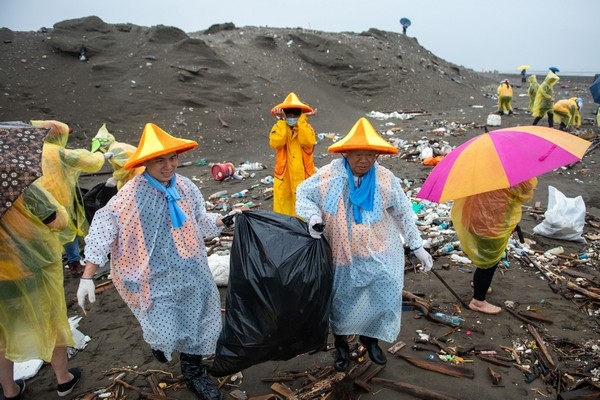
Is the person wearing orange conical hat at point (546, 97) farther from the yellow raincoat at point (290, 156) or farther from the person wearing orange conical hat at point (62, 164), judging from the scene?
the person wearing orange conical hat at point (62, 164)

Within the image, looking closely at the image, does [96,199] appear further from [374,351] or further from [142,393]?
[374,351]

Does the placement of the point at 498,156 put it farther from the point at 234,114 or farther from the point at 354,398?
the point at 234,114

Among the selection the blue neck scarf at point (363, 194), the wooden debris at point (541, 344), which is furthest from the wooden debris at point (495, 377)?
the blue neck scarf at point (363, 194)

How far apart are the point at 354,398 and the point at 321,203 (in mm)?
1382

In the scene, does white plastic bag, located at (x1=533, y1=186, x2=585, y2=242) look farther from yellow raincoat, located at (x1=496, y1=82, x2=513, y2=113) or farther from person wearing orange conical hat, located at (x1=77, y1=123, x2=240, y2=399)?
yellow raincoat, located at (x1=496, y1=82, x2=513, y2=113)

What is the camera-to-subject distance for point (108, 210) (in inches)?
89.7

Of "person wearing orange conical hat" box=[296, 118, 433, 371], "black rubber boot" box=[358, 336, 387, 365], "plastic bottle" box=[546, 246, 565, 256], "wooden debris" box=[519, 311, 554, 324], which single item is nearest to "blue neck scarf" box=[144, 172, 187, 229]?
"person wearing orange conical hat" box=[296, 118, 433, 371]

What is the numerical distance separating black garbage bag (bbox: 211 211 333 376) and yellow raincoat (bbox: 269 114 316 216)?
1947 mm

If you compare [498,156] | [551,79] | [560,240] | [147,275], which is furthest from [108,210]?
[551,79]

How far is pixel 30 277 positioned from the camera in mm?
2318

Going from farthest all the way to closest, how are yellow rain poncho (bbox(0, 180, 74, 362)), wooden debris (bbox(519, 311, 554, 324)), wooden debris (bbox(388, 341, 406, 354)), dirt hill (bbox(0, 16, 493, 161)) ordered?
dirt hill (bbox(0, 16, 493, 161)) → wooden debris (bbox(519, 311, 554, 324)) → wooden debris (bbox(388, 341, 406, 354)) → yellow rain poncho (bbox(0, 180, 74, 362))

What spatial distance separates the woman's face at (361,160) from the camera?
242 centimetres

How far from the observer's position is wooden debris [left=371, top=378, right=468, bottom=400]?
8.36 feet

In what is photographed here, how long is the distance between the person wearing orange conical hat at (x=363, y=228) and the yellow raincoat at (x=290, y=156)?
1766 millimetres
